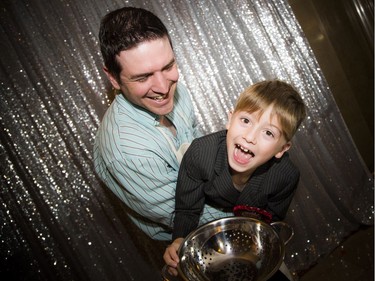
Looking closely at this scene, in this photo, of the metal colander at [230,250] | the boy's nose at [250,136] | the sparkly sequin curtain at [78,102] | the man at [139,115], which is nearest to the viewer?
the metal colander at [230,250]

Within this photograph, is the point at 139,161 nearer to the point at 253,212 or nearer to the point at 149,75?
the point at 149,75

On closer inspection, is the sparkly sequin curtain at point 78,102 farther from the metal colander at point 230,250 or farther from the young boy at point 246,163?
the metal colander at point 230,250

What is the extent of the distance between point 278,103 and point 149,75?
1.73 ft

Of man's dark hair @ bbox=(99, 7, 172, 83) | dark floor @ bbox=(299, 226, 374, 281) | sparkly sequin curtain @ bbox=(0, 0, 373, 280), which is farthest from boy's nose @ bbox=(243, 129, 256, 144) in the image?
dark floor @ bbox=(299, 226, 374, 281)

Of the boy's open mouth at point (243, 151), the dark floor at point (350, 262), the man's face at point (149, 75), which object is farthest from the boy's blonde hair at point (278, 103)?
the dark floor at point (350, 262)

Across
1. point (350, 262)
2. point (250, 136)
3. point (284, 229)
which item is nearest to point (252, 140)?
point (250, 136)

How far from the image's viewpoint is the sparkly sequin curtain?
5.51 feet

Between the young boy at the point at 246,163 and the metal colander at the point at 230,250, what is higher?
the young boy at the point at 246,163

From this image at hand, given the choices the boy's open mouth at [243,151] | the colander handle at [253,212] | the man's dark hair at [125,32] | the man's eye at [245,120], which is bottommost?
the colander handle at [253,212]

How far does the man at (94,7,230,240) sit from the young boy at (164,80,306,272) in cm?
9

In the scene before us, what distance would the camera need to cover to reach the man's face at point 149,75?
3.69ft

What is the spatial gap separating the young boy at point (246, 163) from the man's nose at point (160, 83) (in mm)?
252

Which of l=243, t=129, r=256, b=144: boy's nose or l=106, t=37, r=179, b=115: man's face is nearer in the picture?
l=106, t=37, r=179, b=115: man's face

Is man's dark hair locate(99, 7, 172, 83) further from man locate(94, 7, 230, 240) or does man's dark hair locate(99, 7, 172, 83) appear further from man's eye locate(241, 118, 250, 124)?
man's eye locate(241, 118, 250, 124)
